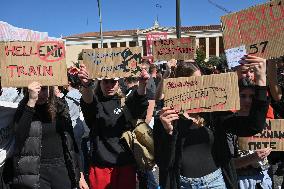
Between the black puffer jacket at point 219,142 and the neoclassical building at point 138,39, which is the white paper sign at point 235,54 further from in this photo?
the neoclassical building at point 138,39

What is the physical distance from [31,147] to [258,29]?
6.77 feet

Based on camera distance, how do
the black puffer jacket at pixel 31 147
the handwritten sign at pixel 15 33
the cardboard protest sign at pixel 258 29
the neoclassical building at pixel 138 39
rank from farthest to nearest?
the neoclassical building at pixel 138 39 < the handwritten sign at pixel 15 33 < the black puffer jacket at pixel 31 147 < the cardboard protest sign at pixel 258 29

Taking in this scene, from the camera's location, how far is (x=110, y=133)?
3.95 m

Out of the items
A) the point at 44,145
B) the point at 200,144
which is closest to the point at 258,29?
the point at 200,144

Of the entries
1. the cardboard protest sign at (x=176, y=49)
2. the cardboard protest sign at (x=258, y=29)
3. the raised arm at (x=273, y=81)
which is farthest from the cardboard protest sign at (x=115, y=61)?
the cardboard protest sign at (x=176, y=49)

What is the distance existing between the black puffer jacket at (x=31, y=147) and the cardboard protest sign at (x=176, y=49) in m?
2.41

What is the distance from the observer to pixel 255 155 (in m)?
3.45

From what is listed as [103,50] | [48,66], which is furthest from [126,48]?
[48,66]

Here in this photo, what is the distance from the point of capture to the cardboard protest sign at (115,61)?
12.9 feet

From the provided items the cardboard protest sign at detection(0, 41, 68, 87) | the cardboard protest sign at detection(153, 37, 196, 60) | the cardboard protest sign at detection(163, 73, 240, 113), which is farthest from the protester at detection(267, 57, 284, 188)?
the cardboard protest sign at detection(153, 37, 196, 60)

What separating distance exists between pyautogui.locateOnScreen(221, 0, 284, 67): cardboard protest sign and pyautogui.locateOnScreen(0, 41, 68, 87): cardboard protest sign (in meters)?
1.38

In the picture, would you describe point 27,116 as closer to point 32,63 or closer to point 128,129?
point 32,63

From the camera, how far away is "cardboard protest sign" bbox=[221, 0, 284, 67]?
3.19 metres

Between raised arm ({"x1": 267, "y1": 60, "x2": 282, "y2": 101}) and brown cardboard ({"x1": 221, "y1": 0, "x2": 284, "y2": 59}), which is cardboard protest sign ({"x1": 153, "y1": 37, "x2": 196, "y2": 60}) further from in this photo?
brown cardboard ({"x1": 221, "y1": 0, "x2": 284, "y2": 59})
